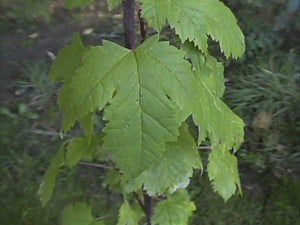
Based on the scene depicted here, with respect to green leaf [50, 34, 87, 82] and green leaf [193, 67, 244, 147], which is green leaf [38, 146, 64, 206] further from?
green leaf [193, 67, 244, 147]

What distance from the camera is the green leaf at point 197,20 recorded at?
1.48 metres

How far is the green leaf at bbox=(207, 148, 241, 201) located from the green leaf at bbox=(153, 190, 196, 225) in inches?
3.6

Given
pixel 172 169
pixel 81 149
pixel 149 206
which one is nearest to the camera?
pixel 172 169

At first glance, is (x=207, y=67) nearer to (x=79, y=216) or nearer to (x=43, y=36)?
(x=79, y=216)

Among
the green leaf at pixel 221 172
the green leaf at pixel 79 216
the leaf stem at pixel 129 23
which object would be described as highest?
the leaf stem at pixel 129 23

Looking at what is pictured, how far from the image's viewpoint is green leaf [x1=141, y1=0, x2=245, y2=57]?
1.48m

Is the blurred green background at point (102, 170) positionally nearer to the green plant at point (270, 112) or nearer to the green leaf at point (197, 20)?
the green plant at point (270, 112)

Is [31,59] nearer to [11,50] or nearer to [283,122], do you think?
[11,50]

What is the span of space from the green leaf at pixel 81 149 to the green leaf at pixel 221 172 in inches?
10.9

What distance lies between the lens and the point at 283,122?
330 cm

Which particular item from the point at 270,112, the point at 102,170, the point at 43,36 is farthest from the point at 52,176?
the point at 43,36

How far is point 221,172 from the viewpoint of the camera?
1910mm

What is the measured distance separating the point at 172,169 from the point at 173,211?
0.23m

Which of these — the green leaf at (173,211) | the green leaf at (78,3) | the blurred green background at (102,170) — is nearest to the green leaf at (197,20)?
the green leaf at (78,3)
